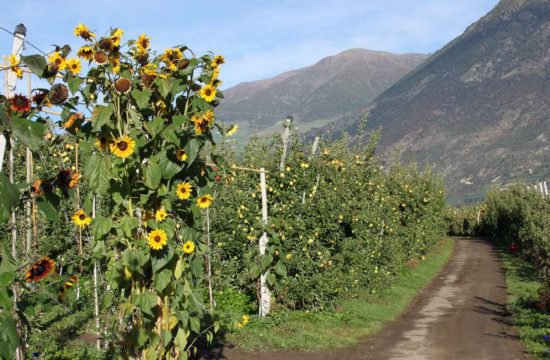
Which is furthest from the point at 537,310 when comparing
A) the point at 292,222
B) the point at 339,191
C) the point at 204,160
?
the point at 204,160

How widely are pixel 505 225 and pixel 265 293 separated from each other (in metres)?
31.0

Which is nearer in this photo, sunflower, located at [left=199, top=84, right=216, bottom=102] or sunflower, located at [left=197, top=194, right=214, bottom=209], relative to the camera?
sunflower, located at [left=199, top=84, right=216, bottom=102]

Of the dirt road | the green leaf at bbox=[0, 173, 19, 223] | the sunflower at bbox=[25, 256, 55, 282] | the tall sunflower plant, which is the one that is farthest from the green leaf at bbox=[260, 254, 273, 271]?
the green leaf at bbox=[0, 173, 19, 223]

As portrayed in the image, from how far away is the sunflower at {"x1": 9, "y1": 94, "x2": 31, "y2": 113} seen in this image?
2.70 metres

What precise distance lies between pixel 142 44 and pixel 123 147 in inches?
36.0

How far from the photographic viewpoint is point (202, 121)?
15.4ft

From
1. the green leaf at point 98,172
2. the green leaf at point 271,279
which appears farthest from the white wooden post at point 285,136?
the green leaf at point 98,172

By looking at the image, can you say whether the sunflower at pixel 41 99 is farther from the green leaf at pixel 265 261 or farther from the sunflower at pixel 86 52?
the green leaf at pixel 265 261

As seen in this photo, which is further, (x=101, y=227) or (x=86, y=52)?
(x=101, y=227)

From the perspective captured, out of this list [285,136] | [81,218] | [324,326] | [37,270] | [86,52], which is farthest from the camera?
[285,136]

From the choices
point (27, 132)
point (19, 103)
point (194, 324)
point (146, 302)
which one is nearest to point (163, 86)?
point (146, 302)

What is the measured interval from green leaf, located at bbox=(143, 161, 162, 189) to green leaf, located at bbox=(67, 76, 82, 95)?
722 millimetres

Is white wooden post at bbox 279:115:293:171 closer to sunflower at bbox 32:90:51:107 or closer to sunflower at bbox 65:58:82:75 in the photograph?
sunflower at bbox 65:58:82:75

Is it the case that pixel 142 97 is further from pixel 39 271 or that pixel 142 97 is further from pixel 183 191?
pixel 39 271
